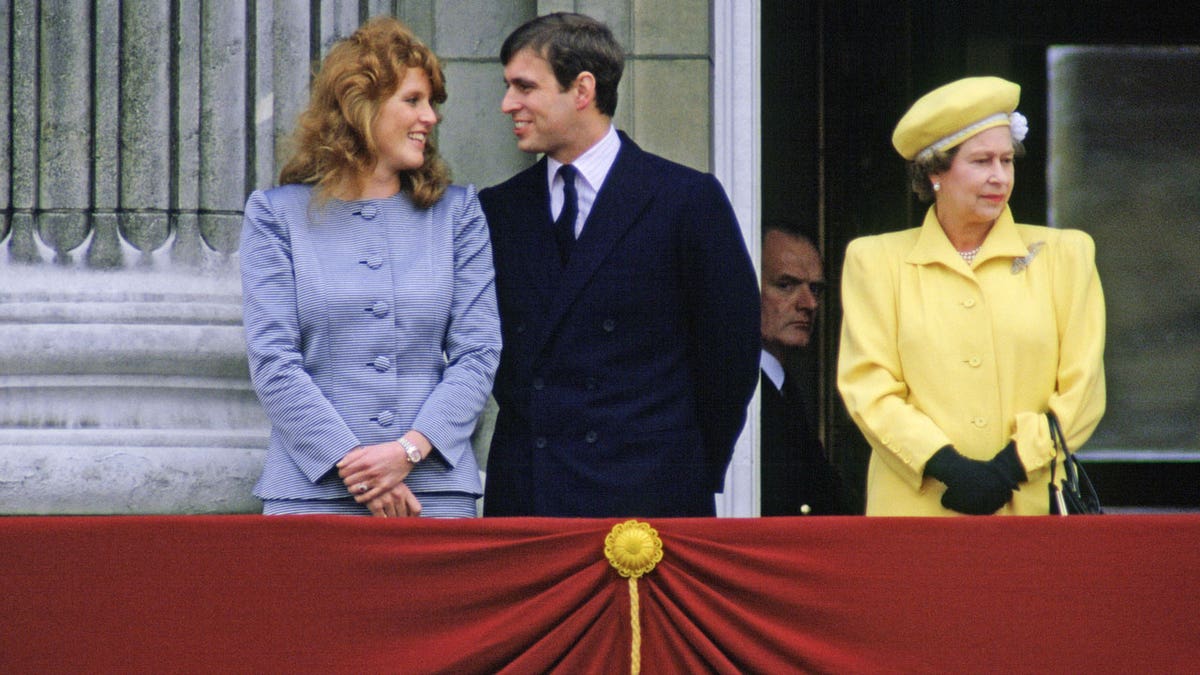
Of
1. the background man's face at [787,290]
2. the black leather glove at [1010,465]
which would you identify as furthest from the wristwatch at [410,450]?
the background man's face at [787,290]

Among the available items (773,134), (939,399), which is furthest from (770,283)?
(939,399)

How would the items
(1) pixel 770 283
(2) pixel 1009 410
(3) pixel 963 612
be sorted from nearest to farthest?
1. (3) pixel 963 612
2. (2) pixel 1009 410
3. (1) pixel 770 283

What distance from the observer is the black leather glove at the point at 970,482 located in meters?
4.80

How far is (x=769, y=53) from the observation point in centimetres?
778

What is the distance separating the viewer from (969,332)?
16.4 feet

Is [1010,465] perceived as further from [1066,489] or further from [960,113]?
[960,113]

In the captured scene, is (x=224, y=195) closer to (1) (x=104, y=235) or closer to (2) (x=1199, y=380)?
(1) (x=104, y=235)

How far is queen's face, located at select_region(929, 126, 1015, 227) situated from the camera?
501cm

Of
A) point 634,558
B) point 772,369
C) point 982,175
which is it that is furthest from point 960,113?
point 772,369

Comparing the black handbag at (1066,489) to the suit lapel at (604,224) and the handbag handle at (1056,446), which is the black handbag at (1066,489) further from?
the suit lapel at (604,224)

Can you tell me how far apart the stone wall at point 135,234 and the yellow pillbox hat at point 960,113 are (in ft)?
6.83

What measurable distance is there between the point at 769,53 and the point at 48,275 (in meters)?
3.14

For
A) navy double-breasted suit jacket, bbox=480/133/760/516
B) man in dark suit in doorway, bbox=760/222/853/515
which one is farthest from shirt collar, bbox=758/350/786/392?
navy double-breasted suit jacket, bbox=480/133/760/516

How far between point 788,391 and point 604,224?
1.75 meters
